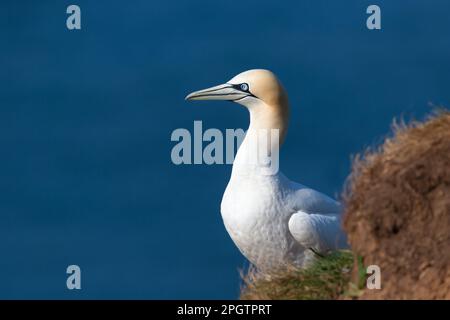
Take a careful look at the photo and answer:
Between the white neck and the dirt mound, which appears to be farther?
the white neck

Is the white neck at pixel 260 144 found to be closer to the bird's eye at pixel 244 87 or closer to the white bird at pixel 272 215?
the white bird at pixel 272 215

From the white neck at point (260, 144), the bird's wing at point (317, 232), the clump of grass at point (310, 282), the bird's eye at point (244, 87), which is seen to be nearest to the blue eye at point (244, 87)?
the bird's eye at point (244, 87)

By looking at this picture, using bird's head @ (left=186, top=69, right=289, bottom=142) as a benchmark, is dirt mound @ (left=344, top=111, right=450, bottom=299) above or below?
below

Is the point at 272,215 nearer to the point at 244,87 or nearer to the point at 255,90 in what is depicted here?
the point at 255,90

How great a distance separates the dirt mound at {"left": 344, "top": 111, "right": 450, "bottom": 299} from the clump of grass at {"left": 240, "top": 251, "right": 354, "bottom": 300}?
1.10 m

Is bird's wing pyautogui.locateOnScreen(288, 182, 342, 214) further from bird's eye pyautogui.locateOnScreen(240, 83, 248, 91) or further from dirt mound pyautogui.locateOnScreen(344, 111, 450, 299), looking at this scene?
dirt mound pyautogui.locateOnScreen(344, 111, 450, 299)

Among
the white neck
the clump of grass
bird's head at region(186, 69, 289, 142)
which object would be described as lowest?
the clump of grass

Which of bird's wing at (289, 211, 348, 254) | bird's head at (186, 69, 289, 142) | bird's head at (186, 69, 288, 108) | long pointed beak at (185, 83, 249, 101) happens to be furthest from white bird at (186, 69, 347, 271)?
long pointed beak at (185, 83, 249, 101)

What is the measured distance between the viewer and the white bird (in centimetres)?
1864

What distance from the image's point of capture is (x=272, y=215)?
18.8m

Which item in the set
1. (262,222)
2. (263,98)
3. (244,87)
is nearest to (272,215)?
(262,222)
